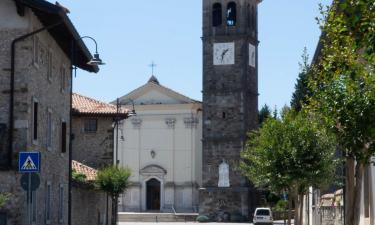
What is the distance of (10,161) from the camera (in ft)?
79.7

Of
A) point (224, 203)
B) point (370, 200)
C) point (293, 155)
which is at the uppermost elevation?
point (293, 155)

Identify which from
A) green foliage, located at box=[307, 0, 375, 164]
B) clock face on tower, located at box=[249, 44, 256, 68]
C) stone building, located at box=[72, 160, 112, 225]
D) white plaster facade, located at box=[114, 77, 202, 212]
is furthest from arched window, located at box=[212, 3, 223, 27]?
green foliage, located at box=[307, 0, 375, 164]

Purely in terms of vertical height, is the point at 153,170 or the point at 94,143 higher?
the point at 94,143

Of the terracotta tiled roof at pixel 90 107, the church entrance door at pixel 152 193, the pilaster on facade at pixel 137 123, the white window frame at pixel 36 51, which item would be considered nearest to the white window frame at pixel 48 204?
the white window frame at pixel 36 51

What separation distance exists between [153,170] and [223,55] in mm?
15364

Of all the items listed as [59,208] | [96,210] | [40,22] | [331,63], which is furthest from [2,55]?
[96,210]

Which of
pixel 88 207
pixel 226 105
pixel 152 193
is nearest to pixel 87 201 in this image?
pixel 88 207

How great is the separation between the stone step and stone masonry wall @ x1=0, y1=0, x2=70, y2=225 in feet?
147

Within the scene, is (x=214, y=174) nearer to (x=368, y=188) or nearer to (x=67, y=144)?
(x=67, y=144)

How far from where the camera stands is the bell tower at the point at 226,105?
237ft

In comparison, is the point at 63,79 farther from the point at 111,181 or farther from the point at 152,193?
the point at 152,193

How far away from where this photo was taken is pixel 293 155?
2817 centimetres

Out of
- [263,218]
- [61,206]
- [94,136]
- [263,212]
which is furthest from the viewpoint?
[263,212]

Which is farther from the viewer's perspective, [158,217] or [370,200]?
[158,217]
